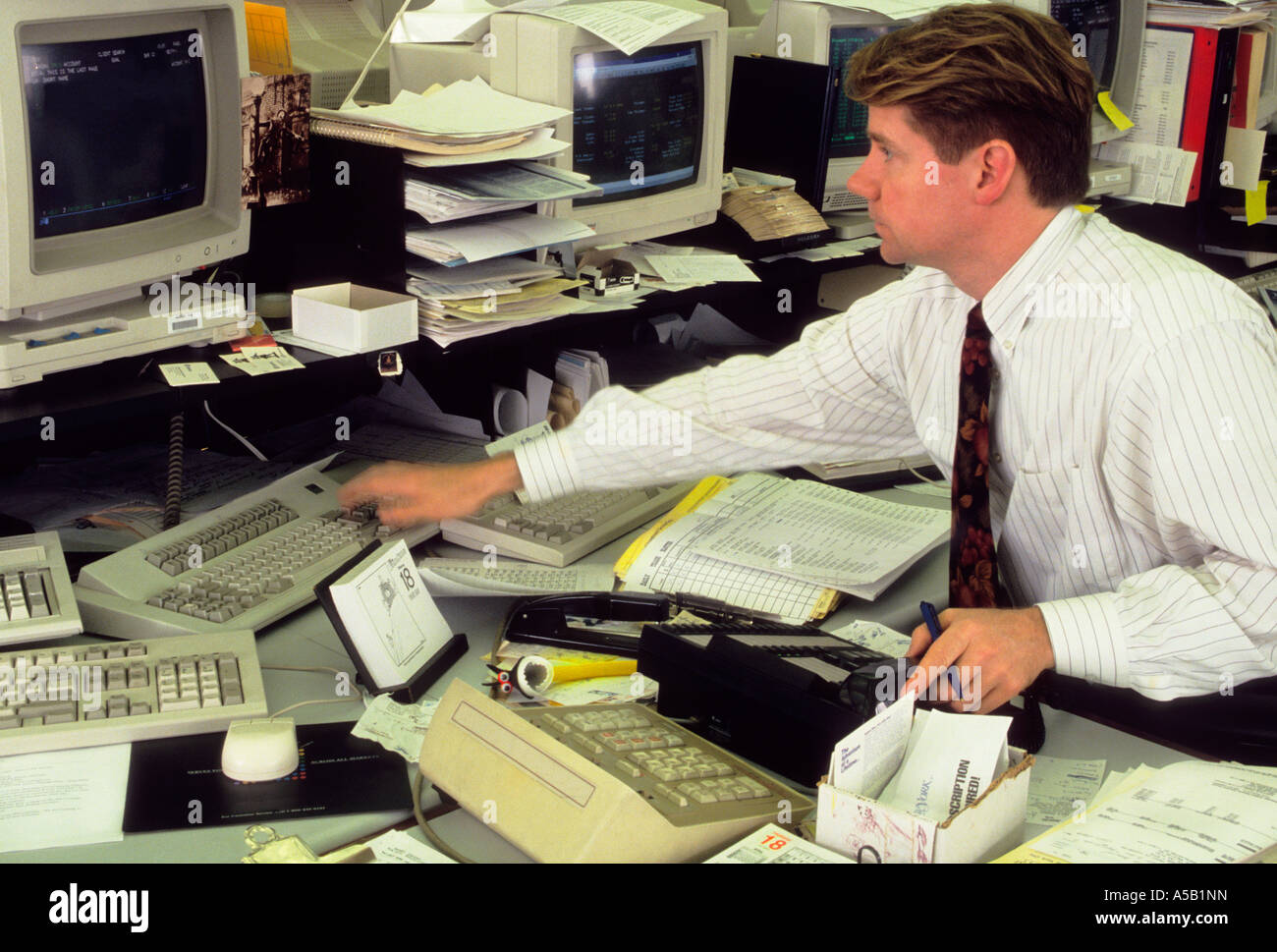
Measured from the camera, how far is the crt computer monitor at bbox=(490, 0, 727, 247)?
1.89 metres

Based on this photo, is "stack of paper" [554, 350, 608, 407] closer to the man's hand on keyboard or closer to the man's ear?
the man's hand on keyboard

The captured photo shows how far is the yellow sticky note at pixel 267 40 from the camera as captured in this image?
1738 mm

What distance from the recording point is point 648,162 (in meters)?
2.08

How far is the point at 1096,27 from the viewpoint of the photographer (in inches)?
107

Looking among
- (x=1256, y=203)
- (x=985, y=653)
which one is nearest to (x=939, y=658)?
(x=985, y=653)

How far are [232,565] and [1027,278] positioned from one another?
3.20ft

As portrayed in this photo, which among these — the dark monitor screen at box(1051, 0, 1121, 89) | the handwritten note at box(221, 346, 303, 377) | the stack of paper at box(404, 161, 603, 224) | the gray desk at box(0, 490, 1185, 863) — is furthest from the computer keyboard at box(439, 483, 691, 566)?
the dark monitor screen at box(1051, 0, 1121, 89)

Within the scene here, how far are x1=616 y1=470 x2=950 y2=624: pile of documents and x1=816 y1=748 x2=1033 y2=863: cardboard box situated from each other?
0.47m

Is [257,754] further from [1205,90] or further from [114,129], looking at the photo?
[1205,90]

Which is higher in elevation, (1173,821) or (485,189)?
(485,189)

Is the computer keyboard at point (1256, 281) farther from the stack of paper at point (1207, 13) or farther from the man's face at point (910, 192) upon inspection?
the man's face at point (910, 192)

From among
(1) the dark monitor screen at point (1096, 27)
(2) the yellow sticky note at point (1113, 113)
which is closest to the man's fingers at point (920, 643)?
(1) the dark monitor screen at point (1096, 27)

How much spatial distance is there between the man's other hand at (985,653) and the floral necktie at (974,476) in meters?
0.17

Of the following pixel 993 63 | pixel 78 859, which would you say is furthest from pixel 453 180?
pixel 78 859
